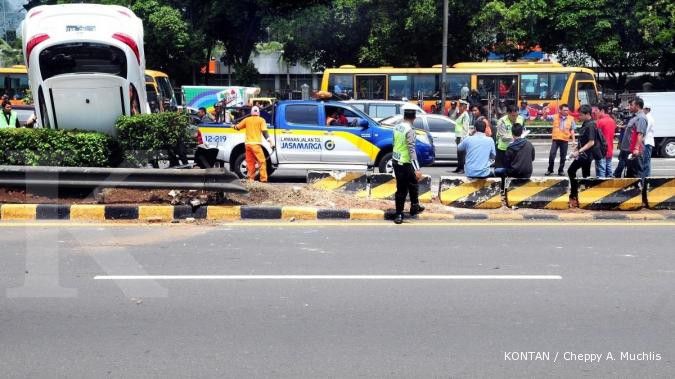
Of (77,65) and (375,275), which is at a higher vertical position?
(77,65)

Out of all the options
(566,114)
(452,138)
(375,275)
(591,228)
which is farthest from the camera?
(452,138)

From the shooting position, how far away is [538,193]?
11.8 meters

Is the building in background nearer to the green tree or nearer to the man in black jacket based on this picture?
the green tree

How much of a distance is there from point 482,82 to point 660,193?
20.6m

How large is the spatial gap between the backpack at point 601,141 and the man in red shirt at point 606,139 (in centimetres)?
17

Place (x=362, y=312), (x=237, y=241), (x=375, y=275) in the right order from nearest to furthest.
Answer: (x=362, y=312) → (x=375, y=275) → (x=237, y=241)

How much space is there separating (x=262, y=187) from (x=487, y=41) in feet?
88.0

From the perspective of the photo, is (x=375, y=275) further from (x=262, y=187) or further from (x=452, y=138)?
(x=452, y=138)

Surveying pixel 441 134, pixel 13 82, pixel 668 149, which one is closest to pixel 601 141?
pixel 441 134

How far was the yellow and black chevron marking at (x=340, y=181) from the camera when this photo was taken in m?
12.3

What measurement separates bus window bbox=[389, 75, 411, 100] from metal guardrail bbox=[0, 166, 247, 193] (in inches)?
858

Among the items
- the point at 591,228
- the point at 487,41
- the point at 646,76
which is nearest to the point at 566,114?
the point at 591,228

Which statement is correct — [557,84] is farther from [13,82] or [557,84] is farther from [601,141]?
[13,82]

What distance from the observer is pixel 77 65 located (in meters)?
12.7
